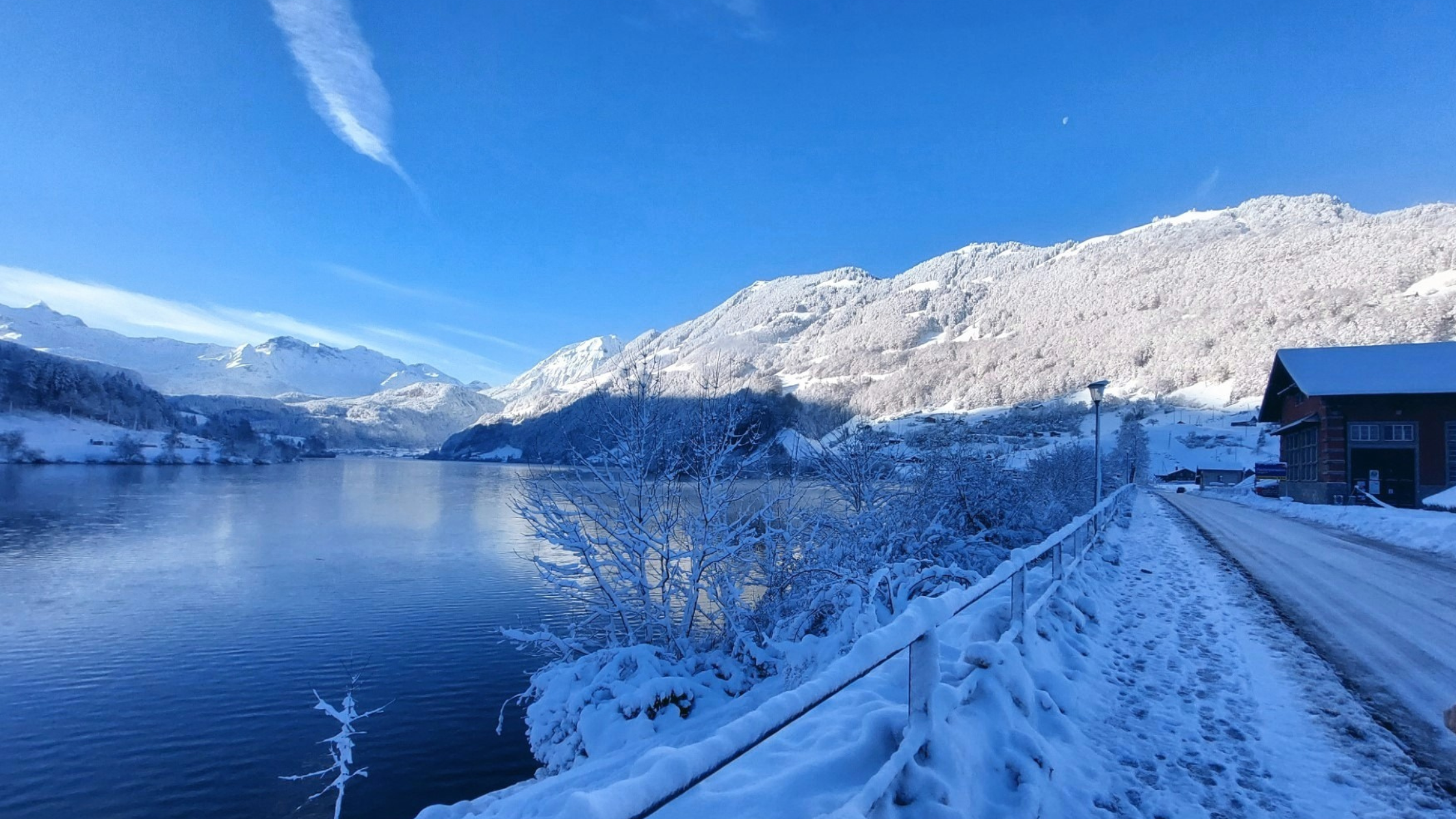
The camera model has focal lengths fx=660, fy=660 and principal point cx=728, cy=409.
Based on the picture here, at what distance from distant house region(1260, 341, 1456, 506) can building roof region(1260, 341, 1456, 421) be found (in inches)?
1.5

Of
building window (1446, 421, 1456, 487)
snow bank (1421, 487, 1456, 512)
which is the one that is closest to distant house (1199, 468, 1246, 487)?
building window (1446, 421, 1456, 487)

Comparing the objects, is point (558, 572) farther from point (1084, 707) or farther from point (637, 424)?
point (1084, 707)

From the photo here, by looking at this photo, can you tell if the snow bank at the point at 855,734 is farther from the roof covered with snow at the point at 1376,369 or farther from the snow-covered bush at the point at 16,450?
the snow-covered bush at the point at 16,450

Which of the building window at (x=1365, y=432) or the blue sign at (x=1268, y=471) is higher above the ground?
the building window at (x=1365, y=432)

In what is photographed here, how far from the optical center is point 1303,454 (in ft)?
111

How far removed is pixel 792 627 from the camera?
1062 cm

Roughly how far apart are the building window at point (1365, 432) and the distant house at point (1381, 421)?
0.03 metres

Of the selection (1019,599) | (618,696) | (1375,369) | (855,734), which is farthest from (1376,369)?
(855,734)

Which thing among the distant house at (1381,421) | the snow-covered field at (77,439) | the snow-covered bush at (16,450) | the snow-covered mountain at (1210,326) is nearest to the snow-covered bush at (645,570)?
the distant house at (1381,421)

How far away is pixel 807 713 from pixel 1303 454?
42.2 metres

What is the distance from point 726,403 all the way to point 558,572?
4988mm

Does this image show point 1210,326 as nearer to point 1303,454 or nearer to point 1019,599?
point 1303,454

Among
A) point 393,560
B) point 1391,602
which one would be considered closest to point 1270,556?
point 1391,602

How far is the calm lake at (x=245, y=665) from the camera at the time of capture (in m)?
11.0
